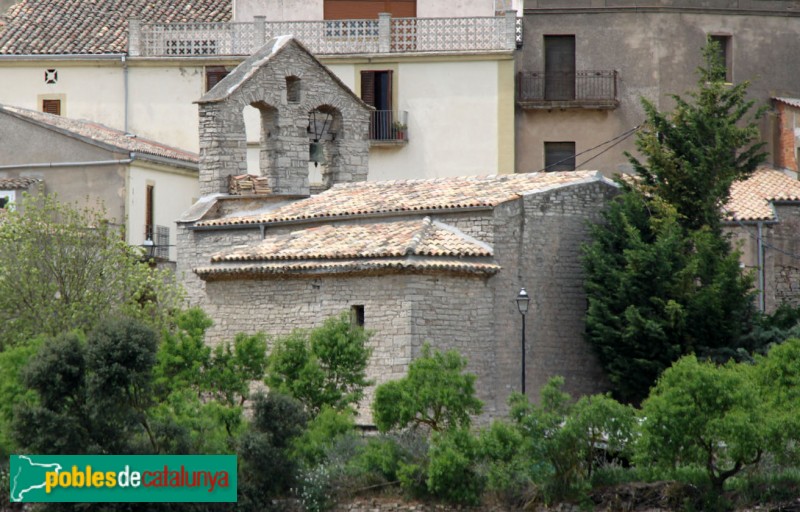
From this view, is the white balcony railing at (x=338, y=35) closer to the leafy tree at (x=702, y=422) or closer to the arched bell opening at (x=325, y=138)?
the arched bell opening at (x=325, y=138)

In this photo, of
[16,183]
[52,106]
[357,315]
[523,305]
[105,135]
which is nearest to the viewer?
[523,305]

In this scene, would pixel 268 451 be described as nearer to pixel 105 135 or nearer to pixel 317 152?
pixel 317 152

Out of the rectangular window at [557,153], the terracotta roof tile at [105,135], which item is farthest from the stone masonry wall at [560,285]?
the terracotta roof tile at [105,135]

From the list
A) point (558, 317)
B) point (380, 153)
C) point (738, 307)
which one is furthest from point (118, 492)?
point (380, 153)

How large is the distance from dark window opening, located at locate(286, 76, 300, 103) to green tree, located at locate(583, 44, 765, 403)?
5.98 meters

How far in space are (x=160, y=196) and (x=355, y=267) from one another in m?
12.7

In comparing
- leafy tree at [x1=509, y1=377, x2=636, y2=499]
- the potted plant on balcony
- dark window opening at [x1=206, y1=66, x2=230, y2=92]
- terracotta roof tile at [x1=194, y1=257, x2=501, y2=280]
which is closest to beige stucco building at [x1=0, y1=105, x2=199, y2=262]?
dark window opening at [x1=206, y1=66, x2=230, y2=92]

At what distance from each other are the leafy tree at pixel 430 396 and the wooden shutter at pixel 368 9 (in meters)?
18.2

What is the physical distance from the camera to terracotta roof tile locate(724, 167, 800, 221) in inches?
1452

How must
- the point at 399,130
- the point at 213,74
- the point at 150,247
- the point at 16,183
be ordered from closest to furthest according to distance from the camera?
the point at 16,183, the point at 150,247, the point at 399,130, the point at 213,74

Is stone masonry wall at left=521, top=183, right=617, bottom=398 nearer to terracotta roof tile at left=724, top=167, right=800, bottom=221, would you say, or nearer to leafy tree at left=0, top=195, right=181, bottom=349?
terracotta roof tile at left=724, top=167, right=800, bottom=221

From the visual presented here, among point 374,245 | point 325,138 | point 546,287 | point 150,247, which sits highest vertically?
point 325,138

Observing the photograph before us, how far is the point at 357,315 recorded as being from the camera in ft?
98.6

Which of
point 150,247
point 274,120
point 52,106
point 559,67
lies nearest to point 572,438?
point 274,120
